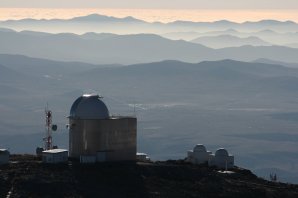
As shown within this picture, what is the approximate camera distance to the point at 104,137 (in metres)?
87.0

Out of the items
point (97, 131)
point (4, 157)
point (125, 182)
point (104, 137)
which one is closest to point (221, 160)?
point (104, 137)

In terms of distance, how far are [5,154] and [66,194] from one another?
968 centimetres

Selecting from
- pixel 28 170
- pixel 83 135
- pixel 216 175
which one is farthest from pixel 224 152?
pixel 28 170

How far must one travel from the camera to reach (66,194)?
77312 millimetres

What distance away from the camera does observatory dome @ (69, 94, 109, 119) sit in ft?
286

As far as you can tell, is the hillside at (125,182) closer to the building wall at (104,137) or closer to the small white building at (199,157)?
the building wall at (104,137)

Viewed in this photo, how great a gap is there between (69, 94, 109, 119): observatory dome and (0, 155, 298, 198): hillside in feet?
12.2

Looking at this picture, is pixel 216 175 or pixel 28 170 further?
pixel 216 175

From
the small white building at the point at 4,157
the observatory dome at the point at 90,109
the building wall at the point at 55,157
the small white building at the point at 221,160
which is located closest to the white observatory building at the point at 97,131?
the observatory dome at the point at 90,109

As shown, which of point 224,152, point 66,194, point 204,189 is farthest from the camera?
point 224,152

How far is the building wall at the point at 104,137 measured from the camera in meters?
86.8

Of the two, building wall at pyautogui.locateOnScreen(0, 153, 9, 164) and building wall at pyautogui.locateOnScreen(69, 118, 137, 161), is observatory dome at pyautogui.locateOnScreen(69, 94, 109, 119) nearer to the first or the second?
building wall at pyautogui.locateOnScreen(69, 118, 137, 161)

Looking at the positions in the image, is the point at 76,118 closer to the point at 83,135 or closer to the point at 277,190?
the point at 83,135

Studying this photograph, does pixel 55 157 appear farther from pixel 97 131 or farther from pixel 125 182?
pixel 125 182
